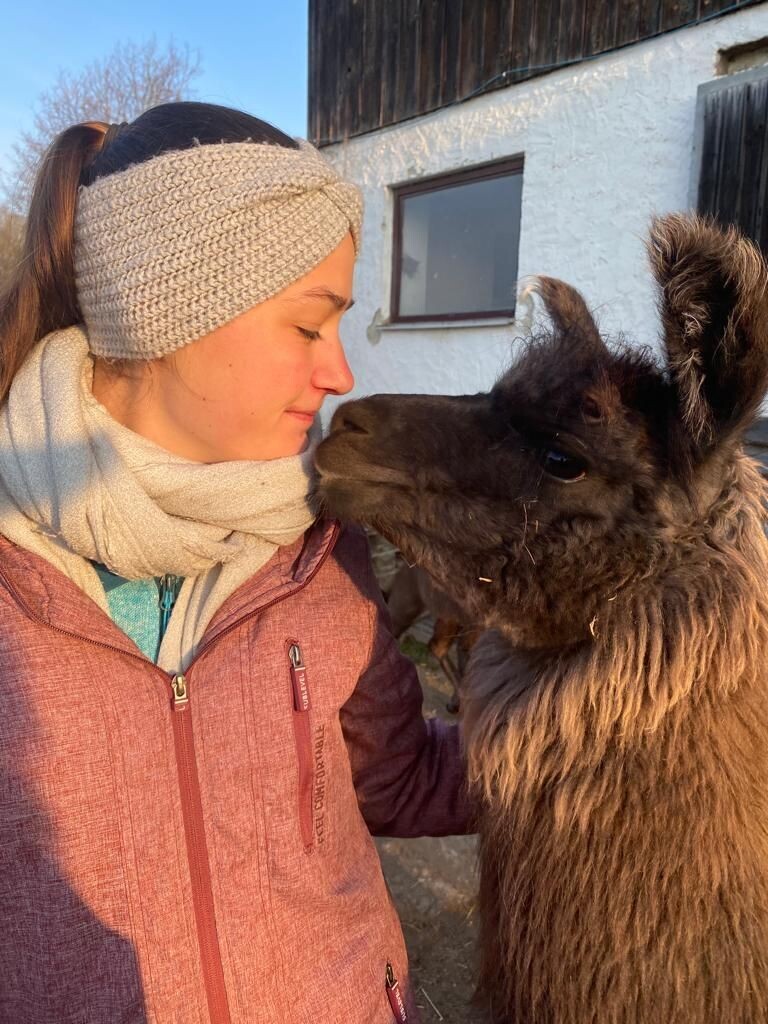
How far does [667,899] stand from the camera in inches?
46.1

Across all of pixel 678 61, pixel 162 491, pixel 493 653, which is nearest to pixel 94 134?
pixel 162 491

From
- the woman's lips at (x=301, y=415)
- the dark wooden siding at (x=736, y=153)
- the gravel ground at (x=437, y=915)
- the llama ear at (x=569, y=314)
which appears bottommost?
the gravel ground at (x=437, y=915)

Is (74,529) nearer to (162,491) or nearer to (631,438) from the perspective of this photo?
(162,491)

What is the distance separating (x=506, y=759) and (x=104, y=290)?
1075 mm

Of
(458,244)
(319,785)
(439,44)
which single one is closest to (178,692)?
(319,785)

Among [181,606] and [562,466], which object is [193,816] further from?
[562,466]

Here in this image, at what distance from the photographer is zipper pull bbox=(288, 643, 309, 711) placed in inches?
44.8

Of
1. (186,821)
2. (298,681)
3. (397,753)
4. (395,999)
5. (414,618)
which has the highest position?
(298,681)

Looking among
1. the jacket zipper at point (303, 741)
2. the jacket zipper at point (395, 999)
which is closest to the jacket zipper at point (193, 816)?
the jacket zipper at point (303, 741)

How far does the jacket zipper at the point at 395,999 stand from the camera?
1.20 meters

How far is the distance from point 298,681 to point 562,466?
22.3 inches

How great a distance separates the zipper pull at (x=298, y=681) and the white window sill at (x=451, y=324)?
161 inches

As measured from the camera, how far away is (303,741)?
114 cm

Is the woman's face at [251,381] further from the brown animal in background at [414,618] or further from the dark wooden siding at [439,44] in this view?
the dark wooden siding at [439,44]
